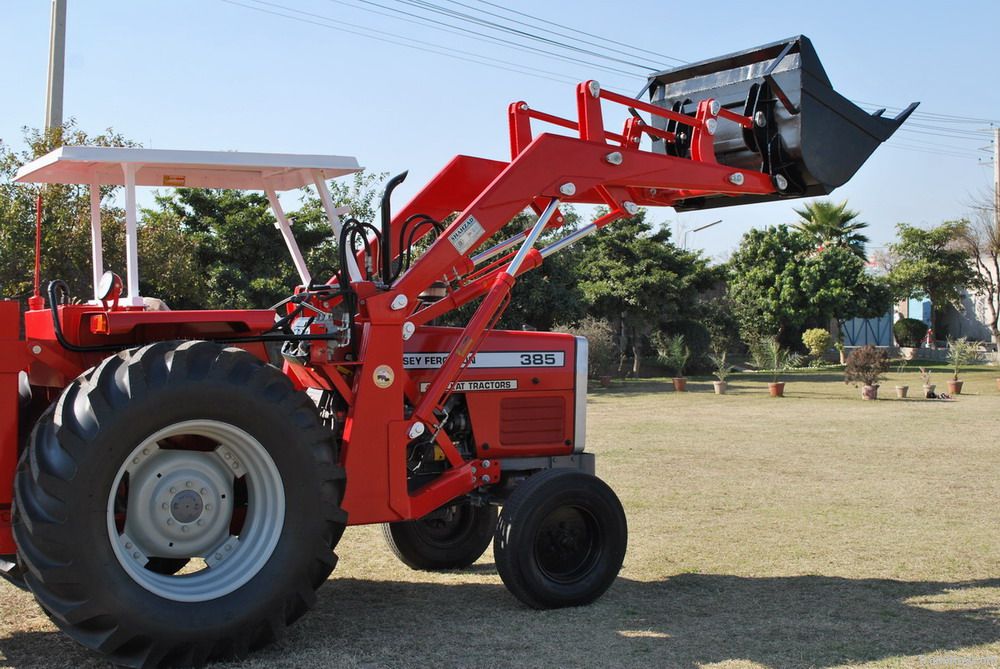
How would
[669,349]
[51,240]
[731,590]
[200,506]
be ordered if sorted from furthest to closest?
1. [669,349]
2. [51,240]
3. [731,590]
4. [200,506]

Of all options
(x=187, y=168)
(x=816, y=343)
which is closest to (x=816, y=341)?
(x=816, y=343)

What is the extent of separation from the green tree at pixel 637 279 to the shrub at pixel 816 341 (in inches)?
242

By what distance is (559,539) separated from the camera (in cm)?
598

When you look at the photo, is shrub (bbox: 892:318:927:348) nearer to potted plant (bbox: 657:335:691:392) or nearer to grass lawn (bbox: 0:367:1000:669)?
potted plant (bbox: 657:335:691:392)

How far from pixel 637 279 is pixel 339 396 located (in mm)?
24335

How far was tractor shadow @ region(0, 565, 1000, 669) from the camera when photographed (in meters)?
4.86

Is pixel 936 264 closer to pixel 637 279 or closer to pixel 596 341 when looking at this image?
pixel 637 279

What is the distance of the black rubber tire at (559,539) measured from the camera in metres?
5.75

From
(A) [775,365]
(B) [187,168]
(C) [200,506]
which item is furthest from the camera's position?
(A) [775,365]

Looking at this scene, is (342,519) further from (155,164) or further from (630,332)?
(630,332)

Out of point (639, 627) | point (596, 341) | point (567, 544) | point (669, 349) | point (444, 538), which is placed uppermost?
point (596, 341)

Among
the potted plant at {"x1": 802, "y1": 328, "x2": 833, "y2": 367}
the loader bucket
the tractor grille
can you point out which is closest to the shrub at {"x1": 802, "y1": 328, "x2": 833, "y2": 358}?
the potted plant at {"x1": 802, "y1": 328, "x2": 833, "y2": 367}

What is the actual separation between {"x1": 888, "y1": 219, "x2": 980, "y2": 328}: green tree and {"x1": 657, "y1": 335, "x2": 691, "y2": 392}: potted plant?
42.7 feet

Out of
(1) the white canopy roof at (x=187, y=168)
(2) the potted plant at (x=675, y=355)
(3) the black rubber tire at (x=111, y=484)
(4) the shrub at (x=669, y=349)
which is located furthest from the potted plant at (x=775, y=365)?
(3) the black rubber tire at (x=111, y=484)
